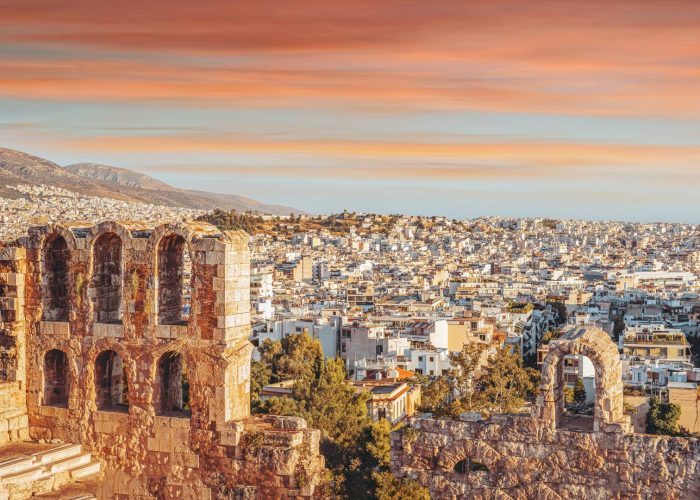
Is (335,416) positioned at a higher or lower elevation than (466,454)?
lower

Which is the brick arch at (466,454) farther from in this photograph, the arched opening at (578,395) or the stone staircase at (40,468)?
the stone staircase at (40,468)

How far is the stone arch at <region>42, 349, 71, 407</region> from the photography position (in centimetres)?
1543

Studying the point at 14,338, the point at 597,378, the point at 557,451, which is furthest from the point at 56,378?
the point at 597,378

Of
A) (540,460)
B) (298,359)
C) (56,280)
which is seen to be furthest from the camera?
(298,359)

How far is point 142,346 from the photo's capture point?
567 inches

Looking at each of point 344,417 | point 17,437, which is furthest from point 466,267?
point 17,437

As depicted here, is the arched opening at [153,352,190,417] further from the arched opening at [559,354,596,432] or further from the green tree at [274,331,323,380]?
Result: the green tree at [274,331,323,380]

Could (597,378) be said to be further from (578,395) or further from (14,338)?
(578,395)

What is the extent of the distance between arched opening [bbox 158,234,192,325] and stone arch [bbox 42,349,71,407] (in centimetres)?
184

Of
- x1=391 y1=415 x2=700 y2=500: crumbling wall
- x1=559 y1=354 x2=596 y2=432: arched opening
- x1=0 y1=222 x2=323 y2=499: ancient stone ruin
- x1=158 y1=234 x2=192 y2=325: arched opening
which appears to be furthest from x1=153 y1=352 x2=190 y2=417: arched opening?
x1=559 y1=354 x2=596 y2=432: arched opening

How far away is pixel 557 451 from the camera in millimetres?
13367

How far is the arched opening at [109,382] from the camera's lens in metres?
14.9

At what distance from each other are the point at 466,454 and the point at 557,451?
127 cm

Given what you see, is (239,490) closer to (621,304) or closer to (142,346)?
(142,346)
